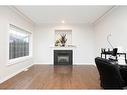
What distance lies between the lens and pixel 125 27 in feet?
13.5

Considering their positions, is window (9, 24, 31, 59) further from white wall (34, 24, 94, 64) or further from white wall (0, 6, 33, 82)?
white wall (34, 24, 94, 64)

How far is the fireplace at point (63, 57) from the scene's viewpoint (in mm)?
8125

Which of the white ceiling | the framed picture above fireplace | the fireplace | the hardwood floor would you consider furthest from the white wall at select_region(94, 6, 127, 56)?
the framed picture above fireplace

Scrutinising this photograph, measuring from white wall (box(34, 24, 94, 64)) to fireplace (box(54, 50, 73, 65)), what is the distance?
298 millimetres

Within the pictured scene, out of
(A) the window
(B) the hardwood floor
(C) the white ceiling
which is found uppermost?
(C) the white ceiling

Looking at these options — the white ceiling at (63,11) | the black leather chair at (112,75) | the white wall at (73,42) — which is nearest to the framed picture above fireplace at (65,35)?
the white wall at (73,42)

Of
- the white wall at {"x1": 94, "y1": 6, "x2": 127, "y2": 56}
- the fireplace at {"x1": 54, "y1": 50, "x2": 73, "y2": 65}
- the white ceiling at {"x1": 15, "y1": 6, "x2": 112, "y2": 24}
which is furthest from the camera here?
the fireplace at {"x1": 54, "y1": 50, "x2": 73, "y2": 65}

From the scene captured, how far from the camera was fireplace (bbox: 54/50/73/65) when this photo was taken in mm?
8125

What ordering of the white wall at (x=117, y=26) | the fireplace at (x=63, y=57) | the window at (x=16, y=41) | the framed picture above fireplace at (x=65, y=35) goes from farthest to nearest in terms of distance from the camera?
the framed picture above fireplace at (x=65, y=35) → the fireplace at (x=63, y=57) → the window at (x=16, y=41) → the white wall at (x=117, y=26)

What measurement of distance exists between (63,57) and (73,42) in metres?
1.06

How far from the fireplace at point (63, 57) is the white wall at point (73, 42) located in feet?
0.98

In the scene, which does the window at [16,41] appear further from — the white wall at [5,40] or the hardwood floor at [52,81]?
the hardwood floor at [52,81]

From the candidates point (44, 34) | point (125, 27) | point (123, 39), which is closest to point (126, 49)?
point (123, 39)

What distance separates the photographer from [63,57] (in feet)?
26.8
